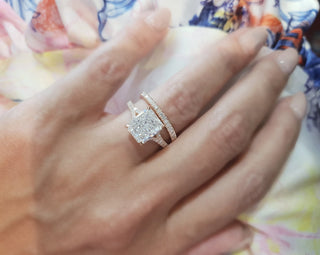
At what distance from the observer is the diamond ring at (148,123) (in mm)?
586

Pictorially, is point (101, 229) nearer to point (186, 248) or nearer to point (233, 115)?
point (186, 248)

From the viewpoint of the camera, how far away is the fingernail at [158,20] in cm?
64

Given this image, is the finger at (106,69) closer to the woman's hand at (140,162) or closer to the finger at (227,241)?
the woman's hand at (140,162)

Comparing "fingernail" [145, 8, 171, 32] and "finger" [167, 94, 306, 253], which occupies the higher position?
"fingernail" [145, 8, 171, 32]

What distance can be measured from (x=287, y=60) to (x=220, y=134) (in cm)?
19

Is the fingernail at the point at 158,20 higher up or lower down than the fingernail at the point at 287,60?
higher up

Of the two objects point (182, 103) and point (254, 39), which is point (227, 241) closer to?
point (182, 103)

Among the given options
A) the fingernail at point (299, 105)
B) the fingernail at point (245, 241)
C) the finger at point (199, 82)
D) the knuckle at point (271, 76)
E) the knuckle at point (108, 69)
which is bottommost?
the fingernail at point (245, 241)

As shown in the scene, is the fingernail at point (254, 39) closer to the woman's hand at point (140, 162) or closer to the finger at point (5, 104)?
the woman's hand at point (140, 162)

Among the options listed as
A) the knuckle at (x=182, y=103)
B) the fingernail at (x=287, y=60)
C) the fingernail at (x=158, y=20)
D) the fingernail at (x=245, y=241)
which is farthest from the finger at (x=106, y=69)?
the fingernail at (x=245, y=241)

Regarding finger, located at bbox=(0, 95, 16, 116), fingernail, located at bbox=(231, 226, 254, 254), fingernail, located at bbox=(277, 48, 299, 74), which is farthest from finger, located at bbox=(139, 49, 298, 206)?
finger, located at bbox=(0, 95, 16, 116)

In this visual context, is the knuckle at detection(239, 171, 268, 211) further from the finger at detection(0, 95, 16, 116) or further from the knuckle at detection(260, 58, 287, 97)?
the finger at detection(0, 95, 16, 116)

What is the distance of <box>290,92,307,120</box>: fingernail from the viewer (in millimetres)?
634

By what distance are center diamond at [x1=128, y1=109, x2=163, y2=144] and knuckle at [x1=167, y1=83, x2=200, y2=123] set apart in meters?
0.04
